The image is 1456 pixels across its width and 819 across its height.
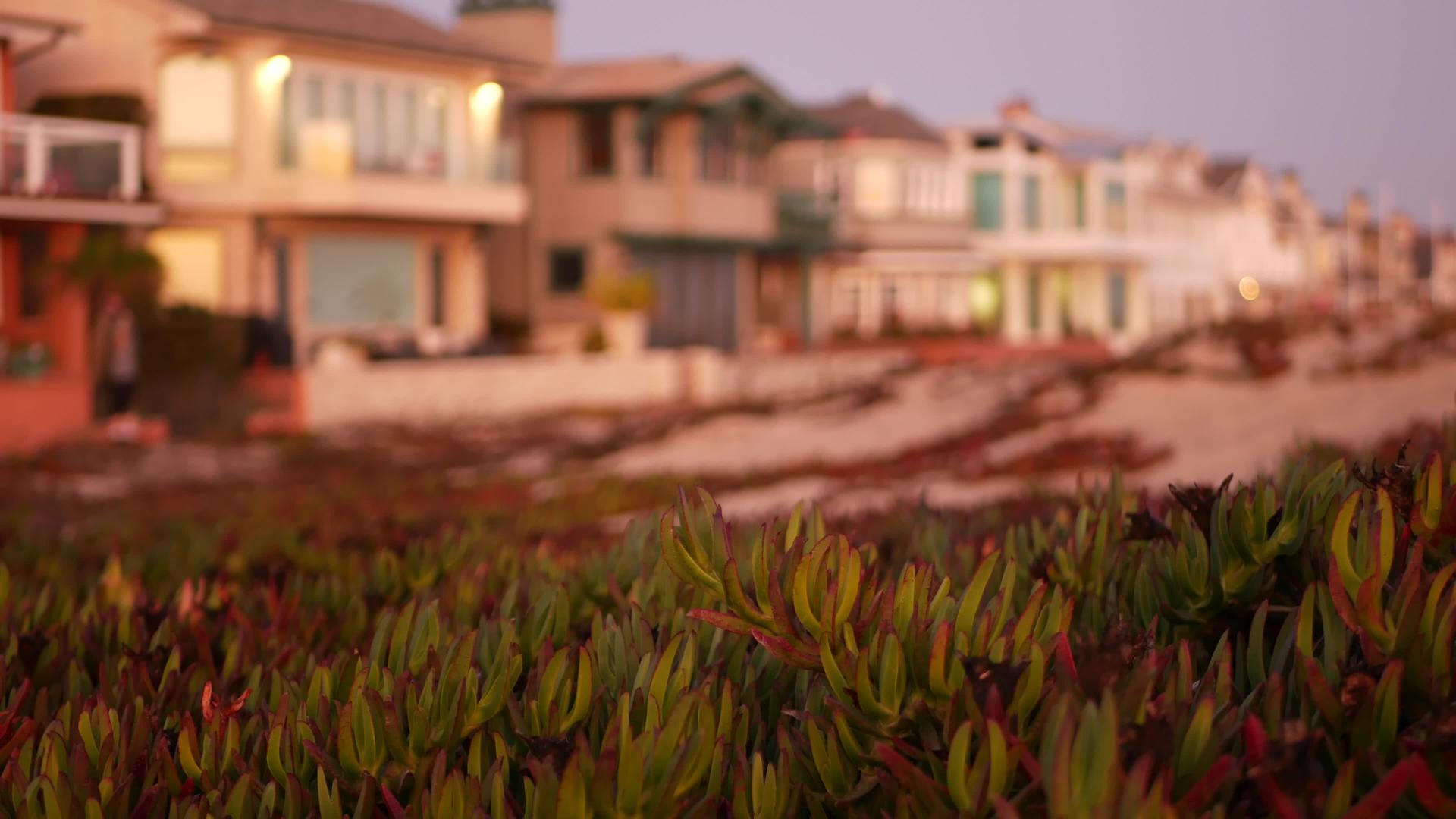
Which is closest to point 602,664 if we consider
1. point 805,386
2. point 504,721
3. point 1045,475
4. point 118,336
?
point 504,721

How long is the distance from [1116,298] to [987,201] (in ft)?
22.7

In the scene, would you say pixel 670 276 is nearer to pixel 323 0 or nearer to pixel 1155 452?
pixel 323 0

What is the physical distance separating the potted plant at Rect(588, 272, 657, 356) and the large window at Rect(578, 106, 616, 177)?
5.01 metres

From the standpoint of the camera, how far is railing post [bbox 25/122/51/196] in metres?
26.7

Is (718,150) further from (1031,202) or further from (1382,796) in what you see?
(1382,796)

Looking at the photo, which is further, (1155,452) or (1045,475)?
(1155,452)

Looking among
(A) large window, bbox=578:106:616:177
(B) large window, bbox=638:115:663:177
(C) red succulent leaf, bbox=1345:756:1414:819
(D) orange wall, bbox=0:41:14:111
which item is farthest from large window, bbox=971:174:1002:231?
(C) red succulent leaf, bbox=1345:756:1414:819

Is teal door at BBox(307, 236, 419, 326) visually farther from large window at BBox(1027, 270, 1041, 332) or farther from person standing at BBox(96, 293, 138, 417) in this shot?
large window at BBox(1027, 270, 1041, 332)

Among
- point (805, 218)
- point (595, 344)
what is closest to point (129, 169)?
point (595, 344)

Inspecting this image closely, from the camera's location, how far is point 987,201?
60.5m

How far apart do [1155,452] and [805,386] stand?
2347 centimetres

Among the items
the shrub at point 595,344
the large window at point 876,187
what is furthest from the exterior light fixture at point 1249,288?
the shrub at point 595,344

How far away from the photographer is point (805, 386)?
142ft

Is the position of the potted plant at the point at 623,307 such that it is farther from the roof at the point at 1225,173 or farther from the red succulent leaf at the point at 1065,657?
the roof at the point at 1225,173
